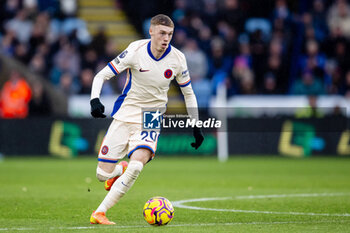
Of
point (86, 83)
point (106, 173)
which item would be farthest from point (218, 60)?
point (106, 173)

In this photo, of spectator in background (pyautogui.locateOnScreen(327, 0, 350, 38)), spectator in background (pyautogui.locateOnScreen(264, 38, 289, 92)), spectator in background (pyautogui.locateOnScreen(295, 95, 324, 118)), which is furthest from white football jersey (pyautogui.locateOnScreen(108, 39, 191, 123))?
spectator in background (pyautogui.locateOnScreen(327, 0, 350, 38))

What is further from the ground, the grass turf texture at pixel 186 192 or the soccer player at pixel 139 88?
the soccer player at pixel 139 88

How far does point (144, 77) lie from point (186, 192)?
3.62 m

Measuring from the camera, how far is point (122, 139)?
25.6ft

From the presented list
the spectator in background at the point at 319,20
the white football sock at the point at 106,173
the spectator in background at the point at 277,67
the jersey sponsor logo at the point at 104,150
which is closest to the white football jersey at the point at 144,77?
the jersey sponsor logo at the point at 104,150

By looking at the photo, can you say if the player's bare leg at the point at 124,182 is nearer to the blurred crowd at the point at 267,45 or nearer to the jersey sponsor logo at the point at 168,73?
the jersey sponsor logo at the point at 168,73

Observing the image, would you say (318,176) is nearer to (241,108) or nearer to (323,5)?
(241,108)

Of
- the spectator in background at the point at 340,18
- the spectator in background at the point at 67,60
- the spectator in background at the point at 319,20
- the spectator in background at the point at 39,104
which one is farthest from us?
the spectator in background at the point at 340,18

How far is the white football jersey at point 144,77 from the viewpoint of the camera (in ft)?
25.5

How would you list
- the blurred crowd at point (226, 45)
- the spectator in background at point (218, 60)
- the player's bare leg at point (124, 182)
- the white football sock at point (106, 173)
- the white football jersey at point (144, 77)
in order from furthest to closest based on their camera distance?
the spectator in background at point (218, 60), the blurred crowd at point (226, 45), the white football sock at point (106, 173), the white football jersey at point (144, 77), the player's bare leg at point (124, 182)

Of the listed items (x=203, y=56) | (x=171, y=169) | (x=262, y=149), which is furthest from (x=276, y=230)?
(x=203, y=56)

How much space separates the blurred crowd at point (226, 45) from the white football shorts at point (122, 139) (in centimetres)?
1175

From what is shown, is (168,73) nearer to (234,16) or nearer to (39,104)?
(39,104)

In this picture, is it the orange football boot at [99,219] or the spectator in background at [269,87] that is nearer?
the orange football boot at [99,219]
